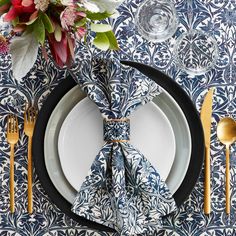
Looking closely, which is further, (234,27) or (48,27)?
(234,27)

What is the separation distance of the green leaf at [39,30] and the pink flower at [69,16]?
1.6 inches

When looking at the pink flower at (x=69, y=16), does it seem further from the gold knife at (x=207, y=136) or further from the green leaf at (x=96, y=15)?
the gold knife at (x=207, y=136)

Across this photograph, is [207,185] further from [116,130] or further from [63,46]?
[63,46]

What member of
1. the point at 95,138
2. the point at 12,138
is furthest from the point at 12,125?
the point at 95,138

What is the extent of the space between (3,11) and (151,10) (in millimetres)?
347

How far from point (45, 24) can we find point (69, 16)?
0.16ft

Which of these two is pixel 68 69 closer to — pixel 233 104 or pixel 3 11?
pixel 3 11

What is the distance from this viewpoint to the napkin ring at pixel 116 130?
106 centimetres

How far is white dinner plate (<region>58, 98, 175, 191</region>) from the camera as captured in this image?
110 cm

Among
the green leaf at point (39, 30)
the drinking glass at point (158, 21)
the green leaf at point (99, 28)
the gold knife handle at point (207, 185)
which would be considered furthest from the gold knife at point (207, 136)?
the green leaf at point (39, 30)

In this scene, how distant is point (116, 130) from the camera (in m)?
1.06

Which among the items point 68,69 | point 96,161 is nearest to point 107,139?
point 96,161

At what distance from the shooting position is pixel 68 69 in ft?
3.64

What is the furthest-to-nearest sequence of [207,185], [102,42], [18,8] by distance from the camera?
[207,185]
[102,42]
[18,8]
